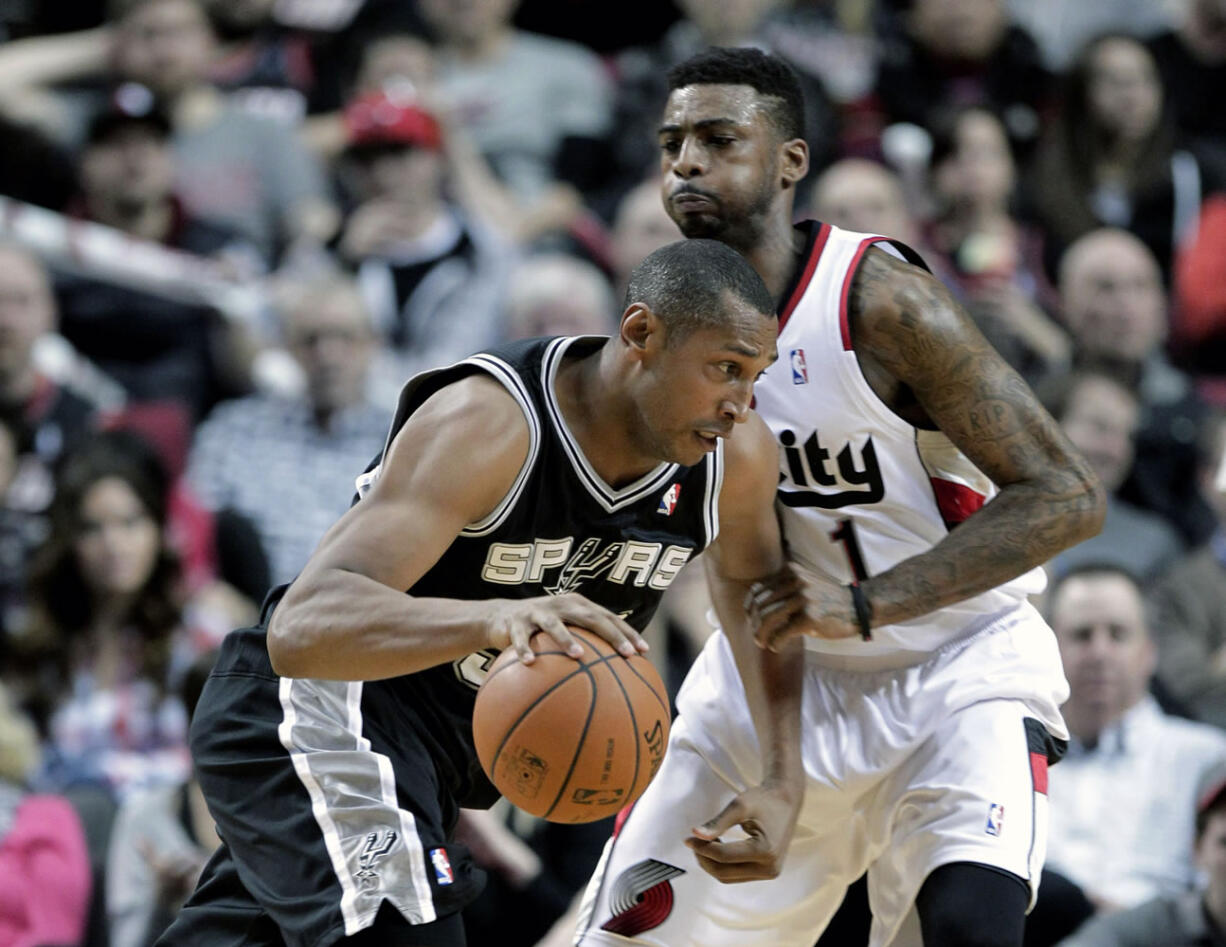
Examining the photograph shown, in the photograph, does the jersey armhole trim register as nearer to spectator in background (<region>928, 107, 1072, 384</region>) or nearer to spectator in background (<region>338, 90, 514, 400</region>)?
spectator in background (<region>338, 90, 514, 400</region>)

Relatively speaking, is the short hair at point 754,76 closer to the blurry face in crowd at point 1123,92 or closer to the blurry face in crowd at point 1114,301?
the blurry face in crowd at point 1114,301

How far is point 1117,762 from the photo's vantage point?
6480mm

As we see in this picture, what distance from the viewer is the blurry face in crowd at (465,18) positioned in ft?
32.1

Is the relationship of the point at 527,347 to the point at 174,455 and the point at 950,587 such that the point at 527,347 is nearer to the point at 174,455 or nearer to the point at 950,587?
the point at 950,587

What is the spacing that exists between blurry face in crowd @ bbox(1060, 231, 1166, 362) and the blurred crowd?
0.01 meters

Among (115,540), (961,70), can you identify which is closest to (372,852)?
(115,540)

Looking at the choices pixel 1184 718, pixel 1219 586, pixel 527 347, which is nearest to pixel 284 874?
pixel 527 347

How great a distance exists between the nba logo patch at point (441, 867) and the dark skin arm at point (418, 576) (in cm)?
51

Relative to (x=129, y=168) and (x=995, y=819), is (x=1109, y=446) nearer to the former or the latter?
(x=995, y=819)

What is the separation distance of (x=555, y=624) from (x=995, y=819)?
4.52 feet

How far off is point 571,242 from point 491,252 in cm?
43

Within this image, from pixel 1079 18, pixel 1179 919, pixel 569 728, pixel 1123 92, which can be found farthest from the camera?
pixel 1079 18

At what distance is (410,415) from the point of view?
383 cm

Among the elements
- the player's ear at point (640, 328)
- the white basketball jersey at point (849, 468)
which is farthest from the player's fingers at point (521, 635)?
the white basketball jersey at point (849, 468)
